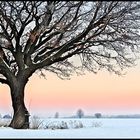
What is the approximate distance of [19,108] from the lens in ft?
62.4

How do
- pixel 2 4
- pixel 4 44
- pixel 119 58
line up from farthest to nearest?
1. pixel 119 58
2. pixel 4 44
3. pixel 2 4

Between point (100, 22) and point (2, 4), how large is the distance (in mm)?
4536

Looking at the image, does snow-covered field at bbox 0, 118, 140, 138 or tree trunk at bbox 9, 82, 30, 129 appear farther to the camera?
tree trunk at bbox 9, 82, 30, 129

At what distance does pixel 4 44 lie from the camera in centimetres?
1955

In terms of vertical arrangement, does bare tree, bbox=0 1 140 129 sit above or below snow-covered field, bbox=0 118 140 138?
above

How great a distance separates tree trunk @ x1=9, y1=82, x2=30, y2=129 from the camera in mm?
18781

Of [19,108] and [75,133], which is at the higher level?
[19,108]

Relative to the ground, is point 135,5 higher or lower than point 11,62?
higher

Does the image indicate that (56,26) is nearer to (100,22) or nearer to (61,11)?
(61,11)

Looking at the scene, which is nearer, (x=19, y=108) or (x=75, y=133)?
(x=75, y=133)

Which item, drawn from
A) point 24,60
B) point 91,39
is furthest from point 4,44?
point 91,39

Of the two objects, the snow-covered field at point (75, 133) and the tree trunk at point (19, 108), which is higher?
the tree trunk at point (19, 108)

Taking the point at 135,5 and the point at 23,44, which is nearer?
the point at 135,5

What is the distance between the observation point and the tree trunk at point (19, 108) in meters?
18.8
